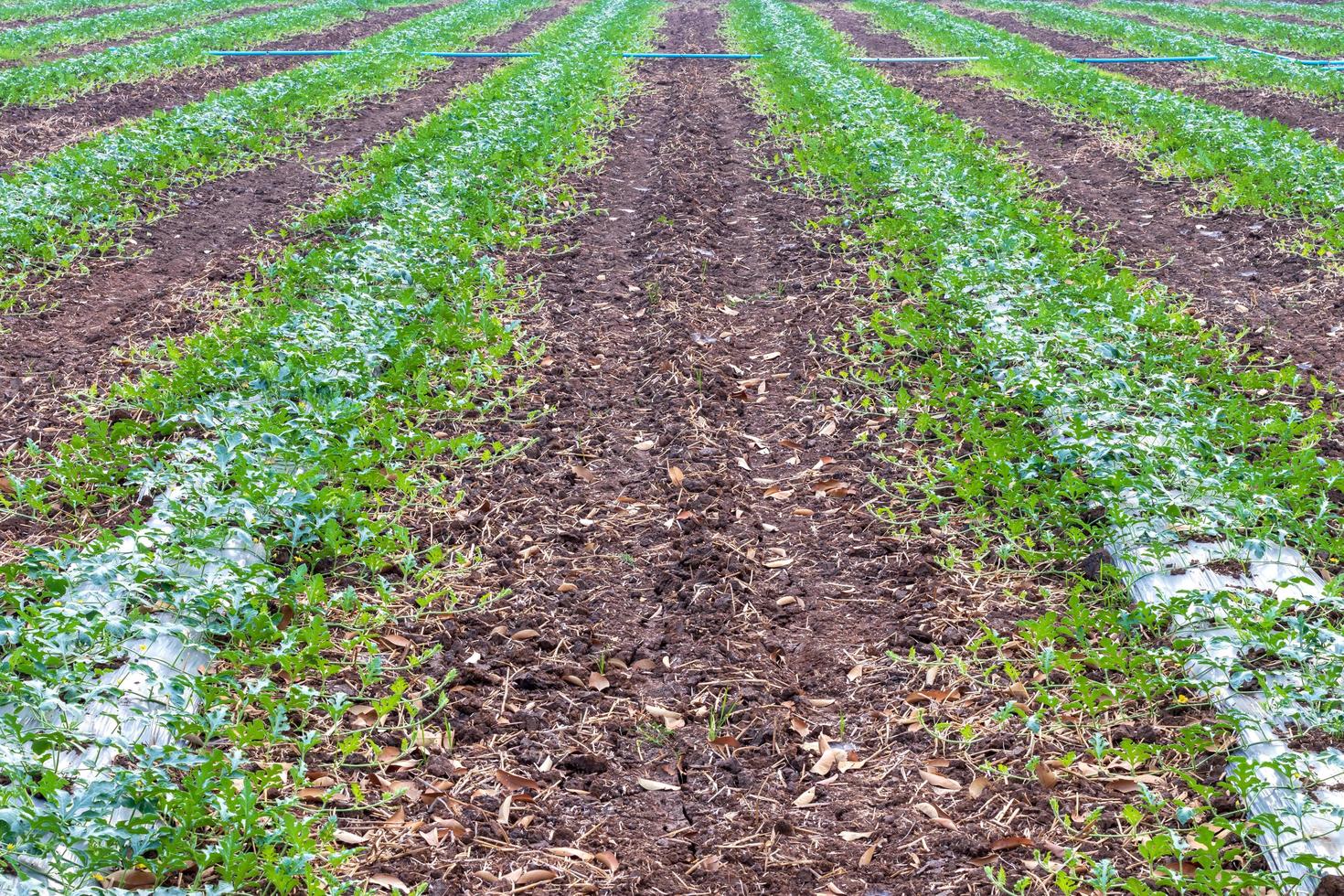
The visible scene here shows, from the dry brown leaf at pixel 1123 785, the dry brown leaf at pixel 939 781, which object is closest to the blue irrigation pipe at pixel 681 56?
the dry brown leaf at pixel 939 781

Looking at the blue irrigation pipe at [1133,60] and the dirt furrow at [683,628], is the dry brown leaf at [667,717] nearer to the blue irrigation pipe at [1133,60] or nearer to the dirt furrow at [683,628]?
the dirt furrow at [683,628]

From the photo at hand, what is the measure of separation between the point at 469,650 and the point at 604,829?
Result: 1010 millimetres

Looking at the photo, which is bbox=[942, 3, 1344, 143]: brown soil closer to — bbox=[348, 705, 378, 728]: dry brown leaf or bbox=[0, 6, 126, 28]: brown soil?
bbox=[348, 705, 378, 728]: dry brown leaf

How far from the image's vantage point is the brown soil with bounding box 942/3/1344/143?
12.2 meters

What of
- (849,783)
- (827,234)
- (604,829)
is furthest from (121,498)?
(827,234)

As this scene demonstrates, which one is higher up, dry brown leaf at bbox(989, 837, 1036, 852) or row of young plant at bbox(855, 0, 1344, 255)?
row of young plant at bbox(855, 0, 1344, 255)

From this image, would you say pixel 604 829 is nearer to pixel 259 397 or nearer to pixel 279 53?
pixel 259 397

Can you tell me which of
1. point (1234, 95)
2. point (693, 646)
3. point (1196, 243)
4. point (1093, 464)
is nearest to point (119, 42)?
point (1196, 243)

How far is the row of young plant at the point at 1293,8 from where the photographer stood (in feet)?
82.3

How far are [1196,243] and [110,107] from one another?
517 inches

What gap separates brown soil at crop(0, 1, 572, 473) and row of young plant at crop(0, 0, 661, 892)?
1.62ft

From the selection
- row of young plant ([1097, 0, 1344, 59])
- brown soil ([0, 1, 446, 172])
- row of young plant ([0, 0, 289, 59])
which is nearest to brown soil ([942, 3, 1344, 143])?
row of young plant ([1097, 0, 1344, 59])

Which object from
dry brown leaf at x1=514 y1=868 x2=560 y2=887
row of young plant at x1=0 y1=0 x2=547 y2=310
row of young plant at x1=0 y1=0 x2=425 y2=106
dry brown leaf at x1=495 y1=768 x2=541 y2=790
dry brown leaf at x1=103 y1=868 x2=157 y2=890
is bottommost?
dry brown leaf at x1=514 y1=868 x2=560 y2=887

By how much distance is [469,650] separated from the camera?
3760 millimetres
